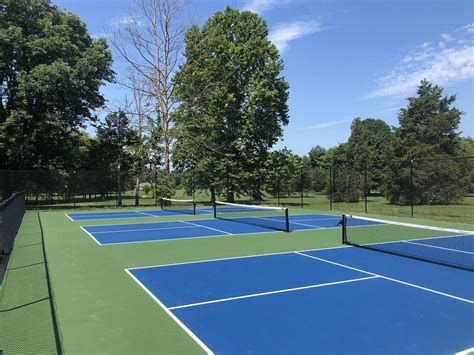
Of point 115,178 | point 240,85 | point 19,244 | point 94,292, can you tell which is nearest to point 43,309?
point 94,292

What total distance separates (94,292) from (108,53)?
1142 inches

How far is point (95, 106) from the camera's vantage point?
104 ft

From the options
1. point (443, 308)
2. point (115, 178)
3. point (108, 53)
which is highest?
point (108, 53)

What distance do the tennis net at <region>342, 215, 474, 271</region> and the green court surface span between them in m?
0.94

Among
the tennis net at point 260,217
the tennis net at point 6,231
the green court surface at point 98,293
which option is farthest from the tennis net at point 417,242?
the tennis net at point 6,231

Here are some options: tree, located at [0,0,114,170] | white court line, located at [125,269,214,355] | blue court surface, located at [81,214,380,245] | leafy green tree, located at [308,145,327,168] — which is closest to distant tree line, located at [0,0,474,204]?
tree, located at [0,0,114,170]

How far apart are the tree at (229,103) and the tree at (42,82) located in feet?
22.5

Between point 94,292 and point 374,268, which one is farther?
point 374,268

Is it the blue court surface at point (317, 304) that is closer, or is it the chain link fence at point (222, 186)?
the blue court surface at point (317, 304)

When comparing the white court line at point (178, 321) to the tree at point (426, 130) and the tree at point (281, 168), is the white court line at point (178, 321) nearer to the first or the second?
the tree at point (281, 168)

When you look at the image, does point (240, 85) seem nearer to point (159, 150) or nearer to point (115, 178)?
point (159, 150)

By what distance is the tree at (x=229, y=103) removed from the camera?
3073 centimetres

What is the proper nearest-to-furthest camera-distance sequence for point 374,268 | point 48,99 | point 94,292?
point 94,292 < point 374,268 < point 48,99

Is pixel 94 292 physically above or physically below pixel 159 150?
below
